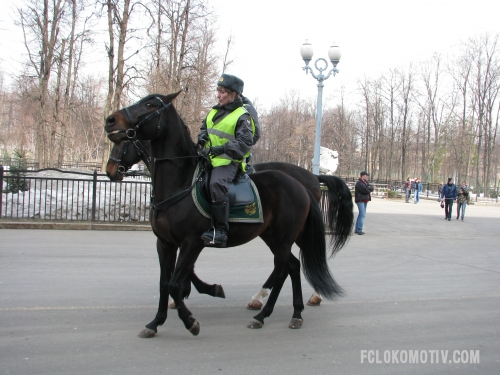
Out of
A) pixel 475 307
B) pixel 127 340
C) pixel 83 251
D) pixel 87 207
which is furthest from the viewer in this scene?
pixel 87 207

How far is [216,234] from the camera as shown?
4.96 m

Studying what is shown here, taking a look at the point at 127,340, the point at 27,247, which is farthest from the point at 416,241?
the point at 127,340

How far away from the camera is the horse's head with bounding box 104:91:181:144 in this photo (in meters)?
4.64

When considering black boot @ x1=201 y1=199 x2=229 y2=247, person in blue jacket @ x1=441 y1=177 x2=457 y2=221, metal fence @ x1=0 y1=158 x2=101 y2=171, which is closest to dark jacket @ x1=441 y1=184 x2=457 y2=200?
person in blue jacket @ x1=441 y1=177 x2=457 y2=221

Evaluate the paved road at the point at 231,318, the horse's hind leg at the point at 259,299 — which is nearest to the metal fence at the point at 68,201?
the paved road at the point at 231,318

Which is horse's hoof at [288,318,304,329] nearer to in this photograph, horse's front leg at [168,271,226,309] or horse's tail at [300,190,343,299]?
horse's tail at [300,190,343,299]

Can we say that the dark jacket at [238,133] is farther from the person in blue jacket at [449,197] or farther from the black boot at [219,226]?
the person in blue jacket at [449,197]

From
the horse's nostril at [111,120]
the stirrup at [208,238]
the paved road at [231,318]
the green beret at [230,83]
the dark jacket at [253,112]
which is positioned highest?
the green beret at [230,83]

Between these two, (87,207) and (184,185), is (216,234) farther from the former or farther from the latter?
(87,207)

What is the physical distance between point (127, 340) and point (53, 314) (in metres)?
1.20

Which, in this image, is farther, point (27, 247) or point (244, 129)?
point (27, 247)

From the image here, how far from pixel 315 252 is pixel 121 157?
2723 mm

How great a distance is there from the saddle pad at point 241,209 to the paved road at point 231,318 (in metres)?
1.21

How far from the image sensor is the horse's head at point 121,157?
15.5 feet
